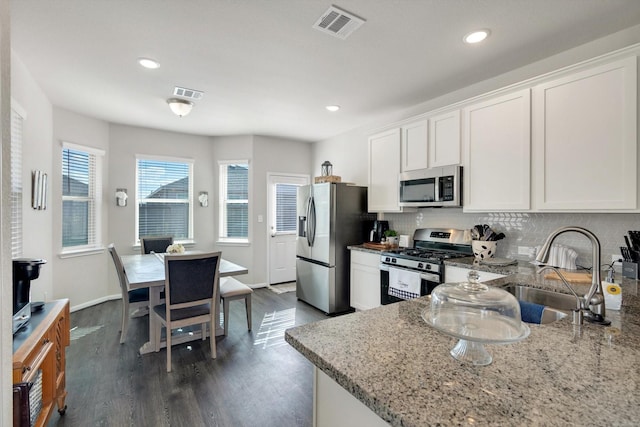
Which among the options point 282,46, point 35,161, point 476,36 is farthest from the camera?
point 35,161

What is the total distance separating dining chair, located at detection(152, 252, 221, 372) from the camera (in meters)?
2.58

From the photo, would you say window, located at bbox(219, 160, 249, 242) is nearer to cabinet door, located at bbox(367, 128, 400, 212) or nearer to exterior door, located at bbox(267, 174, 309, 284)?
exterior door, located at bbox(267, 174, 309, 284)

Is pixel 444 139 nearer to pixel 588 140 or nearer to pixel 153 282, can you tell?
pixel 588 140

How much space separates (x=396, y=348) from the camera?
997mm

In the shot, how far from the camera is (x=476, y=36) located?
7.32ft

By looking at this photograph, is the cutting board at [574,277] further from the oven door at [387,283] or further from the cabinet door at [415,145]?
the cabinet door at [415,145]

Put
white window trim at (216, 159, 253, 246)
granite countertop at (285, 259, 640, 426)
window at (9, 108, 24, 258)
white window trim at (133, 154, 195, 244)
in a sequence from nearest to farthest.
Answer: granite countertop at (285, 259, 640, 426), window at (9, 108, 24, 258), white window trim at (133, 154, 195, 244), white window trim at (216, 159, 253, 246)

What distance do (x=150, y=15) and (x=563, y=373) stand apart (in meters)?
2.79

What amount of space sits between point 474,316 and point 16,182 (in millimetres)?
3723

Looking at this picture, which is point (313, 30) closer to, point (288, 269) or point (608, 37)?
point (608, 37)

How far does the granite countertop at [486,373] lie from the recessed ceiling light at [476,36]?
197 centimetres

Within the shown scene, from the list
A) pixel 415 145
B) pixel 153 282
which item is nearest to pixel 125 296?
pixel 153 282

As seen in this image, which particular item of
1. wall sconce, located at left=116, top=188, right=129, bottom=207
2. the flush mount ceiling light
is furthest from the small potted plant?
wall sconce, located at left=116, top=188, right=129, bottom=207

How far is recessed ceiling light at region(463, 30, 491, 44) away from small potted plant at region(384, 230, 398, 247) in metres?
2.21
